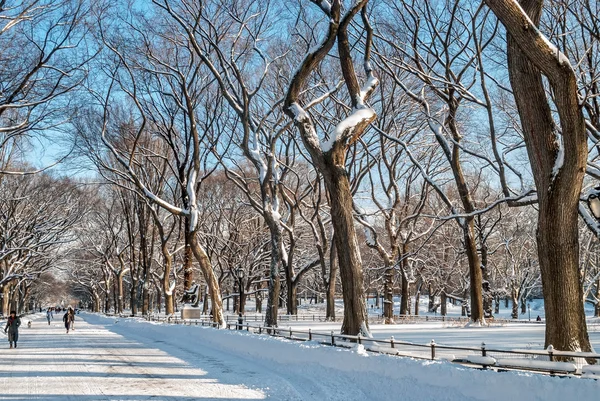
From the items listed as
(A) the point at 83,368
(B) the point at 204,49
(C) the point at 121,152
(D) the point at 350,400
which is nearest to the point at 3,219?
(C) the point at 121,152

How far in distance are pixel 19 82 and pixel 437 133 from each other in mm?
15195

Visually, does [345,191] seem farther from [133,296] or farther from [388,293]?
[133,296]

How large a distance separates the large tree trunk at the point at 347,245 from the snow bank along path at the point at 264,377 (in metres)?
1.30

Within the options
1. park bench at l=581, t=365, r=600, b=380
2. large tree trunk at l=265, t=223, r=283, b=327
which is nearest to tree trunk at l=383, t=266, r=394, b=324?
large tree trunk at l=265, t=223, r=283, b=327

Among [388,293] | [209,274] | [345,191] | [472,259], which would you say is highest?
[345,191]

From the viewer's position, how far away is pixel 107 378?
41.4 ft

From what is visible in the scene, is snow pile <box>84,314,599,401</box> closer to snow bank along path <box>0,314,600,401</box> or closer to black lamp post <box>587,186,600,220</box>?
snow bank along path <box>0,314,600,401</box>

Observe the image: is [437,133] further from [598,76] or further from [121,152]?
[121,152]

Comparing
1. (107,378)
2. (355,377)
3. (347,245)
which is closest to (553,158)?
(355,377)

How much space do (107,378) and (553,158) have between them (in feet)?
33.2

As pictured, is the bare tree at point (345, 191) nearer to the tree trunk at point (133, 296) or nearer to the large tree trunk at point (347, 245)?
the large tree trunk at point (347, 245)

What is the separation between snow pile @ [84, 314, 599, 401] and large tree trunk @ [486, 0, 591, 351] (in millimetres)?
1679

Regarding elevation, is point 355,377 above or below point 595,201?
below

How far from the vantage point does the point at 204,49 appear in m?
24.7
